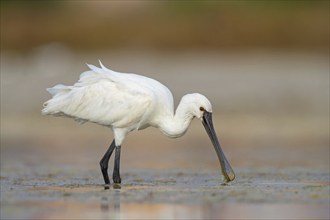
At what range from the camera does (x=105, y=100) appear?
12547 mm

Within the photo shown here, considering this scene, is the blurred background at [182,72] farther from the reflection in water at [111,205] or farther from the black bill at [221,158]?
the reflection in water at [111,205]

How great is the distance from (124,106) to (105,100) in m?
0.28

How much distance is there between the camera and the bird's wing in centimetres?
1236

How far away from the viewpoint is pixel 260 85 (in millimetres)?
26438

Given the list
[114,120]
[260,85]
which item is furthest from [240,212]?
[260,85]

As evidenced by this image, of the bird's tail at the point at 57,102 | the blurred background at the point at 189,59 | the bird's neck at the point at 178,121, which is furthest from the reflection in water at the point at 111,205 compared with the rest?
the blurred background at the point at 189,59

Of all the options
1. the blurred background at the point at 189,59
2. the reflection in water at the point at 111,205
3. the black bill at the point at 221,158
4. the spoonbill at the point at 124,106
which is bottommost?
the reflection in water at the point at 111,205

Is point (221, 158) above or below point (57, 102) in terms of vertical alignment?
below

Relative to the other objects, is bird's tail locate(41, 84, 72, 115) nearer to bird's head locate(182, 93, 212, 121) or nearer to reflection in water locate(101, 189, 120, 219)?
bird's head locate(182, 93, 212, 121)

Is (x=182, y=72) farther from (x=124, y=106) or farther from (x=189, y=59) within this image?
(x=124, y=106)

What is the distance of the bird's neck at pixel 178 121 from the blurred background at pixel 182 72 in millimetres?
1034

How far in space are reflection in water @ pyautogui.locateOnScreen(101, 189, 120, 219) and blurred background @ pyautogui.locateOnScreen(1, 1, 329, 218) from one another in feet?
6.74

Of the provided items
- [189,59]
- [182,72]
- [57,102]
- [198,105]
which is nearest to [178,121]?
[198,105]

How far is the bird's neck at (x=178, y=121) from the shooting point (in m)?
12.4
